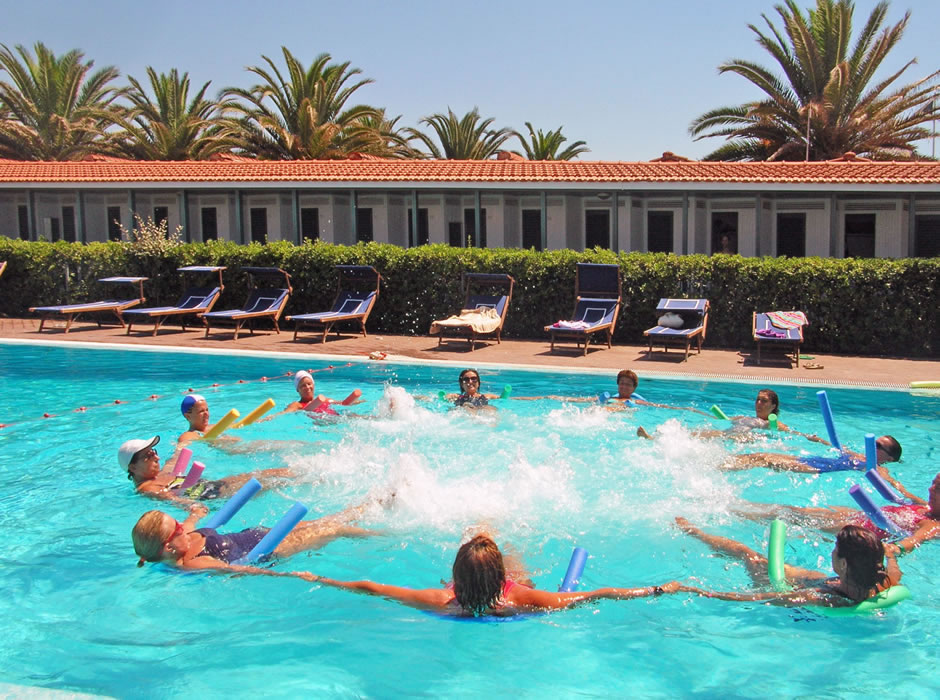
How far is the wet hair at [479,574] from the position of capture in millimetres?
5129

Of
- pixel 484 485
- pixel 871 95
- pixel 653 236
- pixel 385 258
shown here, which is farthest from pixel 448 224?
pixel 484 485

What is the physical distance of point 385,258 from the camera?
677 inches

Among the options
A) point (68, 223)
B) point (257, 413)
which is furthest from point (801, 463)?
point (68, 223)

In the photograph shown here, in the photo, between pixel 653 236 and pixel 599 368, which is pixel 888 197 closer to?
pixel 653 236

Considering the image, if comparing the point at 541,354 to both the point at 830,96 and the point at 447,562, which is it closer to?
the point at 447,562

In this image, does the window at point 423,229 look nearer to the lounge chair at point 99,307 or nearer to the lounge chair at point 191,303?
the lounge chair at point 191,303

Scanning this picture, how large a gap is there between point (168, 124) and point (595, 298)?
73.2 ft

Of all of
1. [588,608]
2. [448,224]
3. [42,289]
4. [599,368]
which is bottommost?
[588,608]

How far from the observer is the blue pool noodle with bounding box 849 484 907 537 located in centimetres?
576

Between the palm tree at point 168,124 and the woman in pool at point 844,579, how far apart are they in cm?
2655

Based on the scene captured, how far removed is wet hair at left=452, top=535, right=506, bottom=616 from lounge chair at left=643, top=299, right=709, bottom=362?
9150 millimetres

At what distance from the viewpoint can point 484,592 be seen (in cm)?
520

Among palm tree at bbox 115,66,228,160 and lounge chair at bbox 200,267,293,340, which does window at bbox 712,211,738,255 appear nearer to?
lounge chair at bbox 200,267,293,340

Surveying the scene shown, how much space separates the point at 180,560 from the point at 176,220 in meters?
20.7
